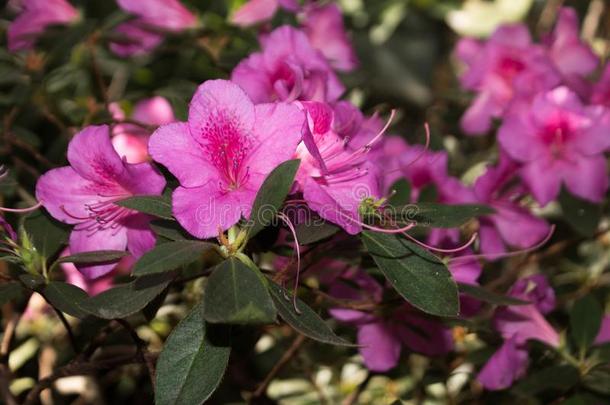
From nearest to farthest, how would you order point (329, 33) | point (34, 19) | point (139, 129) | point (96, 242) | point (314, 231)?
1. point (314, 231)
2. point (96, 242)
3. point (139, 129)
4. point (34, 19)
5. point (329, 33)

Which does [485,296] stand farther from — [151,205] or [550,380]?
[151,205]

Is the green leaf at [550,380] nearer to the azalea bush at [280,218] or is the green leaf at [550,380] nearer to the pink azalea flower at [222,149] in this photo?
the azalea bush at [280,218]

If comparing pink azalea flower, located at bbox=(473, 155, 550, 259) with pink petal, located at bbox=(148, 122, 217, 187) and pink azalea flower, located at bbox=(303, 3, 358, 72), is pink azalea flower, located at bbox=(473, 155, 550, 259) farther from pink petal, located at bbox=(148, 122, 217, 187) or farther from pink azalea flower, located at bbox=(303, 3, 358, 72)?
pink petal, located at bbox=(148, 122, 217, 187)

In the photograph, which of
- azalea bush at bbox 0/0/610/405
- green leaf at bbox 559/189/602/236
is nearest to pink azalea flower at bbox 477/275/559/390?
azalea bush at bbox 0/0/610/405

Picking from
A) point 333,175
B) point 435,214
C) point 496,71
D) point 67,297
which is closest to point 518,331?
point 435,214

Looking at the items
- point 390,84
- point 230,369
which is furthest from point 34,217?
point 390,84

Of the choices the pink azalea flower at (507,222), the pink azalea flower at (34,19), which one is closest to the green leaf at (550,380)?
the pink azalea flower at (507,222)
